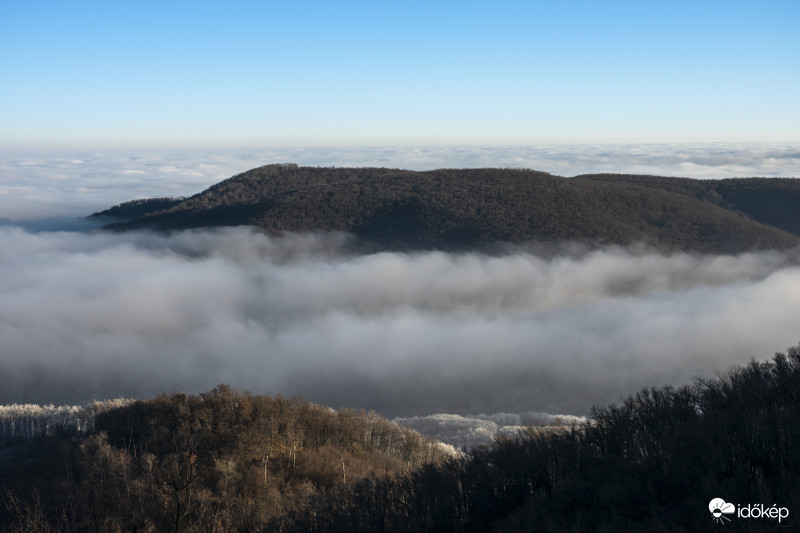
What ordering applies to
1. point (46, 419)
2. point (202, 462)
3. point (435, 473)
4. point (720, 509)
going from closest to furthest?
point (720, 509)
point (435, 473)
point (202, 462)
point (46, 419)

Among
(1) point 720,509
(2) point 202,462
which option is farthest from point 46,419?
(1) point 720,509

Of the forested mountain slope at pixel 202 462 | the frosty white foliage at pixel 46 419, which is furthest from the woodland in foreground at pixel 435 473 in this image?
the frosty white foliage at pixel 46 419

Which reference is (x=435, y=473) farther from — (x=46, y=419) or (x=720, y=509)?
(x=46, y=419)

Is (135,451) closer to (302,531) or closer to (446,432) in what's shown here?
(302,531)

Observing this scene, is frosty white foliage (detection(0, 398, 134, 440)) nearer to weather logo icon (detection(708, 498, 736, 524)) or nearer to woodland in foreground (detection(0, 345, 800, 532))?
woodland in foreground (detection(0, 345, 800, 532))

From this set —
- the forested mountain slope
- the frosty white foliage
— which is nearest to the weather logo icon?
the forested mountain slope

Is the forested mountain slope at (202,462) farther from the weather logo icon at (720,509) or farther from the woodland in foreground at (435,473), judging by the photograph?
the weather logo icon at (720,509)
